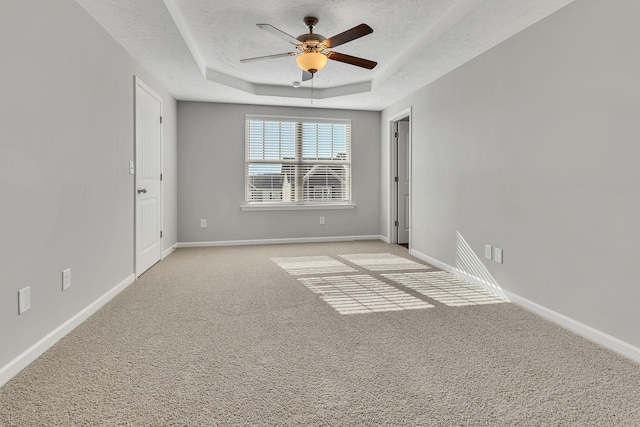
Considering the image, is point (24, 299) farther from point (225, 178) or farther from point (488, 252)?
point (225, 178)

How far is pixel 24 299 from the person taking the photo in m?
1.89

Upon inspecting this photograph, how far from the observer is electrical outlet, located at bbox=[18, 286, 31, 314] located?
1850 millimetres

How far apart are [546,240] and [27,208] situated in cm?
323

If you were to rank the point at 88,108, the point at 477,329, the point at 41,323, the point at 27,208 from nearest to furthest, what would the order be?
1. the point at 27,208
2. the point at 41,323
3. the point at 477,329
4. the point at 88,108

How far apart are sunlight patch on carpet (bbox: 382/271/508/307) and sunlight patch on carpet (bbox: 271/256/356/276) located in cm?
59

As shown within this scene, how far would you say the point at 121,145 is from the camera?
320 cm

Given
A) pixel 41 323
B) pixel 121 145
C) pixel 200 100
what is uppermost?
pixel 200 100

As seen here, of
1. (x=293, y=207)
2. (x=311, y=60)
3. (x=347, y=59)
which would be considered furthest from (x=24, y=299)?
(x=293, y=207)

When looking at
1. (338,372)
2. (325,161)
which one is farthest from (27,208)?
(325,161)

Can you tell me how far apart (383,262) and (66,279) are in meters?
3.18

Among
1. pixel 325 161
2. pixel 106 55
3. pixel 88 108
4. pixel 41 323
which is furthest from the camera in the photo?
pixel 325 161

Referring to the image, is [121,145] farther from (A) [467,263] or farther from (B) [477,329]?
(A) [467,263]

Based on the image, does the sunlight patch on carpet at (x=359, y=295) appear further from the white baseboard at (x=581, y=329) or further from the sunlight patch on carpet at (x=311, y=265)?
the white baseboard at (x=581, y=329)

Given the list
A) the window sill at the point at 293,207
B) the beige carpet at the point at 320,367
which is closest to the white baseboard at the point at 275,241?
the window sill at the point at 293,207
